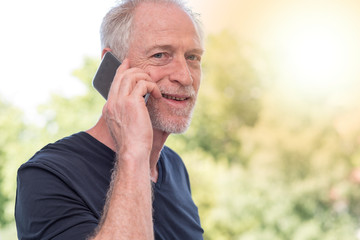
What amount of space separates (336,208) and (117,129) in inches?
361

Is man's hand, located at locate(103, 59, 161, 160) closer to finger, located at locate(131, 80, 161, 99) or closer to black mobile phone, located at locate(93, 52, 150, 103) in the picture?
finger, located at locate(131, 80, 161, 99)

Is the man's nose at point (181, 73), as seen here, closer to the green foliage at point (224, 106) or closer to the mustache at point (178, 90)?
the mustache at point (178, 90)

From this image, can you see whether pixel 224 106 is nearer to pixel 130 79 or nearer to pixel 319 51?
pixel 319 51

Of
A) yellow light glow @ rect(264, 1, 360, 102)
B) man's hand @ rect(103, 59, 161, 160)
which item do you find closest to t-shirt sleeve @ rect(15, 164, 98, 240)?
man's hand @ rect(103, 59, 161, 160)

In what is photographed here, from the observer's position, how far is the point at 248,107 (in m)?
11.5

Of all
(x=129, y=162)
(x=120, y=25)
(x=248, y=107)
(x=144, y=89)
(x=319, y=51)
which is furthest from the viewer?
(x=248, y=107)

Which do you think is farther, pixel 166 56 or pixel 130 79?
pixel 166 56

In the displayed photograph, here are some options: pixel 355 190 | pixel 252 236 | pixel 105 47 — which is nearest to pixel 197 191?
pixel 252 236

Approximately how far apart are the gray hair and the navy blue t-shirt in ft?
0.95

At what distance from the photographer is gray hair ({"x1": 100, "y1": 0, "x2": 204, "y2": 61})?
4.61 ft

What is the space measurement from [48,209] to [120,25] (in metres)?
0.62

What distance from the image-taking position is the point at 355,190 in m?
9.42

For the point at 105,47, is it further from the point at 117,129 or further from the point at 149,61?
the point at 117,129

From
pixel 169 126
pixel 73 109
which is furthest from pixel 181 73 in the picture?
pixel 73 109
